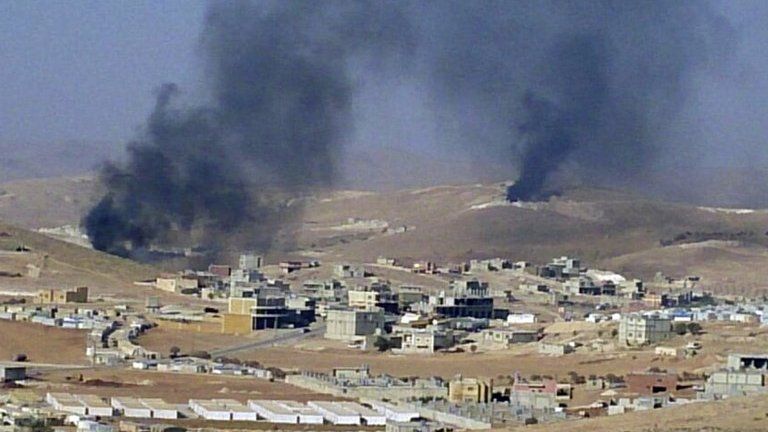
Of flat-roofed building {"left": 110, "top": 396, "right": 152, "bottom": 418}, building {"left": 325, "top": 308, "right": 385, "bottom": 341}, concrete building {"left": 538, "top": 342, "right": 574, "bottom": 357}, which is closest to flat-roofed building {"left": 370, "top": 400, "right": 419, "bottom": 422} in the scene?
flat-roofed building {"left": 110, "top": 396, "right": 152, "bottom": 418}

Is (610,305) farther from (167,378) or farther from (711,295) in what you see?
(167,378)

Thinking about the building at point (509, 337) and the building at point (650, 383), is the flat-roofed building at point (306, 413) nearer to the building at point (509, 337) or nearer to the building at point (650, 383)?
the building at point (650, 383)

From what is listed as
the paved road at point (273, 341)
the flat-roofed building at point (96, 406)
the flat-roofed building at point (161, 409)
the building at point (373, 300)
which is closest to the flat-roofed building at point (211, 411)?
the flat-roofed building at point (161, 409)

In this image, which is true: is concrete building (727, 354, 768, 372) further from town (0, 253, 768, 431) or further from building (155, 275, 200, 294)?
building (155, 275, 200, 294)

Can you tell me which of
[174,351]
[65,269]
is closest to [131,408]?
[174,351]

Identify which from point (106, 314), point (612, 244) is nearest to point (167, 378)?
point (106, 314)

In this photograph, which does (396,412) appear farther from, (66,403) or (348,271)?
(348,271)
